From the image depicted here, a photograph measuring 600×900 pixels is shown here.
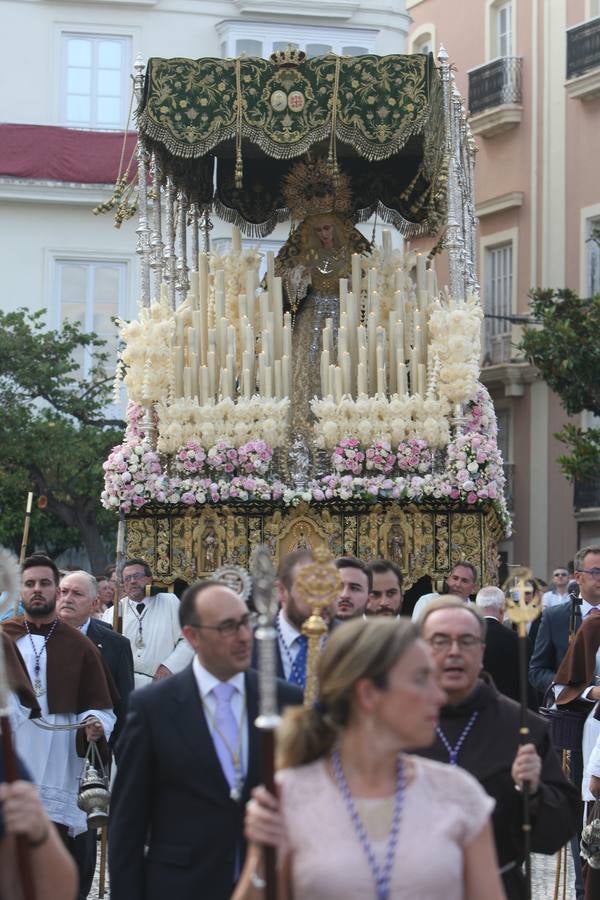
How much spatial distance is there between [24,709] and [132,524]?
18.5ft

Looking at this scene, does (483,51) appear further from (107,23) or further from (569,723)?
(569,723)

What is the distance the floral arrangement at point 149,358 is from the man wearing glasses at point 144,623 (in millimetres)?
1604

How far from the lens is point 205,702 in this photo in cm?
567

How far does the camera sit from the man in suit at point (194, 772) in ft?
18.0

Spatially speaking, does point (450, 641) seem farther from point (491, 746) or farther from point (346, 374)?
point (346, 374)

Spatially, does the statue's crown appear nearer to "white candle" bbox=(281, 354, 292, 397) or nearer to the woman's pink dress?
"white candle" bbox=(281, 354, 292, 397)

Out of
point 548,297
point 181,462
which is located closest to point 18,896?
point 181,462

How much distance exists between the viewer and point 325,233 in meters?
15.5

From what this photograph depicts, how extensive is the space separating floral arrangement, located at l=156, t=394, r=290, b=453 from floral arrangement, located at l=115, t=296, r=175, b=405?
0.70 feet

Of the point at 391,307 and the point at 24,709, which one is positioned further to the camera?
the point at 391,307

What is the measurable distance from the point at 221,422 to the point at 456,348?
1.71m

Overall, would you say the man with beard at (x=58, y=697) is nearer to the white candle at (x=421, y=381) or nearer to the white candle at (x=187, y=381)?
the white candle at (x=187, y=381)

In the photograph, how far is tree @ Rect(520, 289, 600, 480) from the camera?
24719 mm

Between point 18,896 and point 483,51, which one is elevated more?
point 483,51
